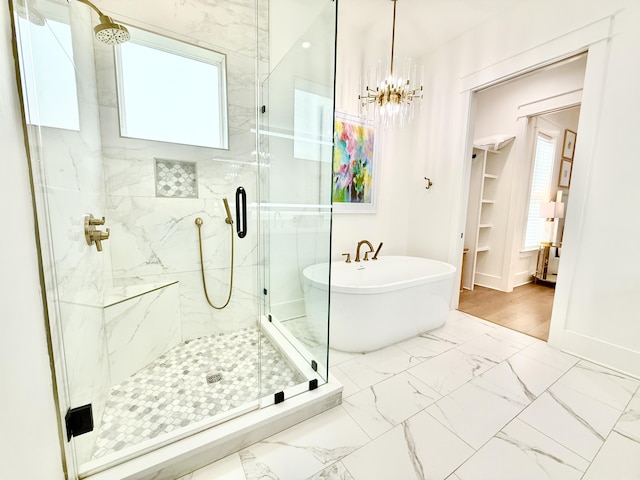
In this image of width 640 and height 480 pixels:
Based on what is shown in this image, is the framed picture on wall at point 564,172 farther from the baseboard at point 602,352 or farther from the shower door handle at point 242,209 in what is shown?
the shower door handle at point 242,209


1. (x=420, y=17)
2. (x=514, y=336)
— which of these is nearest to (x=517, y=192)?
(x=514, y=336)

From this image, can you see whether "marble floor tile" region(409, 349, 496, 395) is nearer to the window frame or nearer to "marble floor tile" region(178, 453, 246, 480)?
"marble floor tile" region(178, 453, 246, 480)

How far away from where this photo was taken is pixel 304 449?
126 cm

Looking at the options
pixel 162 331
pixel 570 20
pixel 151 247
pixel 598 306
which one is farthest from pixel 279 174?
pixel 598 306

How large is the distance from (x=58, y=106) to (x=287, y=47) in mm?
1850

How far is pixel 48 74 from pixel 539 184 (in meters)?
5.17

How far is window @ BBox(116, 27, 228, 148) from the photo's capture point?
192 centimetres

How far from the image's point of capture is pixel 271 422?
1.32 m

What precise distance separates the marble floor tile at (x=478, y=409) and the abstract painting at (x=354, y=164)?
198 cm

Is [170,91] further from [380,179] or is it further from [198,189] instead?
[380,179]

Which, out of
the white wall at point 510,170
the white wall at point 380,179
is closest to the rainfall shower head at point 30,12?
the white wall at point 380,179

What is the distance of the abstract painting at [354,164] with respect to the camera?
9.31 ft

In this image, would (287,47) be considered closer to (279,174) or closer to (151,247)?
(279,174)

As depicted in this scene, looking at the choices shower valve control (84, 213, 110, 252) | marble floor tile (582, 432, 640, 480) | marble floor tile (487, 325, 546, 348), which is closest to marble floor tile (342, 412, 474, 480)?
marble floor tile (582, 432, 640, 480)
